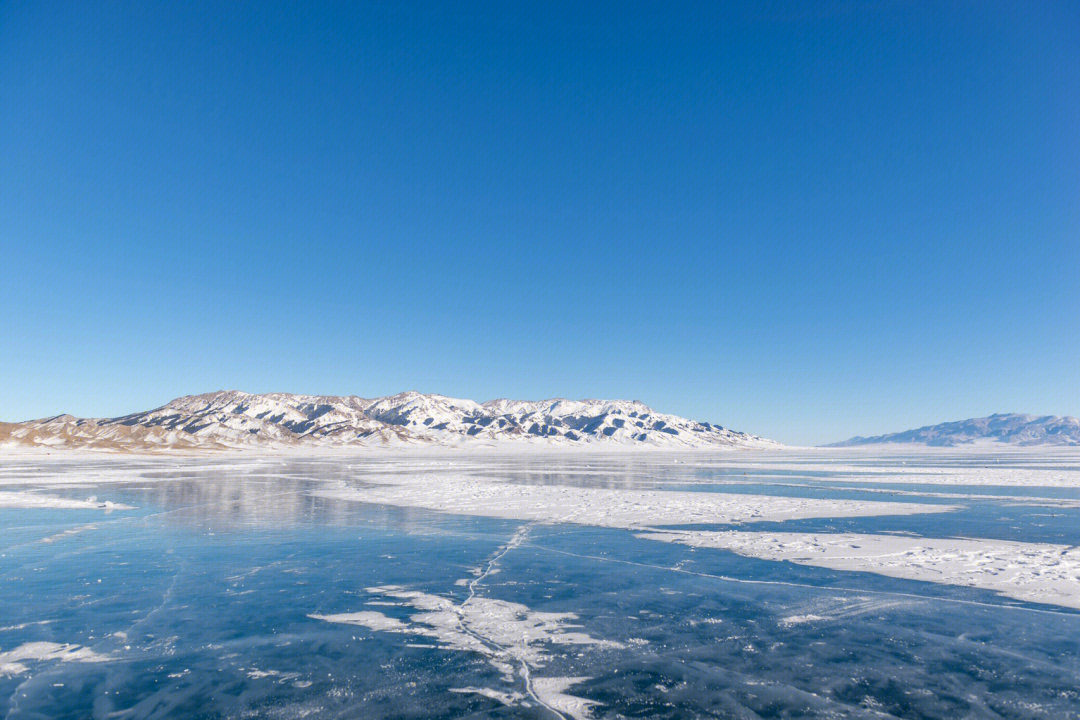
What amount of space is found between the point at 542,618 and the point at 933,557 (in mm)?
12648

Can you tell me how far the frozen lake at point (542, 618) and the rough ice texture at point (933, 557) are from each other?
12 cm

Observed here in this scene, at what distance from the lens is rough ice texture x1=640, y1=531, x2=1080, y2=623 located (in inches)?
552

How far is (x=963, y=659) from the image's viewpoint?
962 centimetres

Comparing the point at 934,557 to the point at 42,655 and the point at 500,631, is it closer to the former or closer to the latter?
the point at 500,631

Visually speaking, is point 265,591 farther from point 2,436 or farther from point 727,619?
point 2,436

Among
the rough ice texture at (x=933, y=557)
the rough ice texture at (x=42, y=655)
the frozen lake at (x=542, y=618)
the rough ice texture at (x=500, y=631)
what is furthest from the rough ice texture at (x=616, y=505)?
the rough ice texture at (x=42, y=655)

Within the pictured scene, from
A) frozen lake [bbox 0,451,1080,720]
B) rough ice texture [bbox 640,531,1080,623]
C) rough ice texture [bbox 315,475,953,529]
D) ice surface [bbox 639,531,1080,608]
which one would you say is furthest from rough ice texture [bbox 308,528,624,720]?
rough ice texture [bbox 315,475,953,529]

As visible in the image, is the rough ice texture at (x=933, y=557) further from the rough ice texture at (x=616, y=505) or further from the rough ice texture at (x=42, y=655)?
the rough ice texture at (x=42, y=655)

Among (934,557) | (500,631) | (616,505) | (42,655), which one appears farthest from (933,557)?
(42,655)

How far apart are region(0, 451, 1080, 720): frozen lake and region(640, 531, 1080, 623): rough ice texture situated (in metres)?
0.12

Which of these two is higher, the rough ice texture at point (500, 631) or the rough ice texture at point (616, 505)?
the rough ice texture at point (500, 631)

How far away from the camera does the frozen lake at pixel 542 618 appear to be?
27.6 feet

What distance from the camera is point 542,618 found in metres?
11.8

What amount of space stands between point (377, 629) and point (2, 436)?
171142 mm
